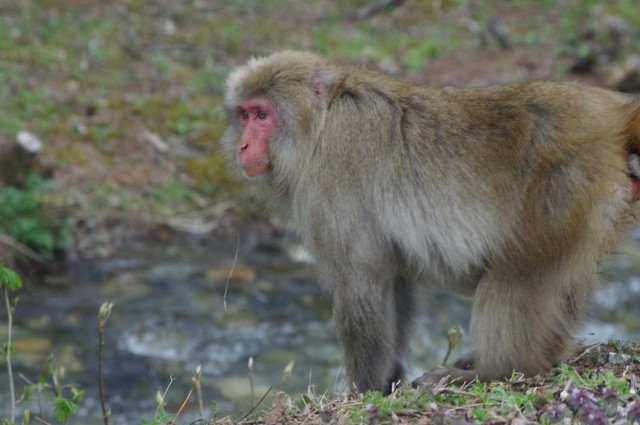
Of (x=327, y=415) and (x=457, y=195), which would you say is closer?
(x=327, y=415)

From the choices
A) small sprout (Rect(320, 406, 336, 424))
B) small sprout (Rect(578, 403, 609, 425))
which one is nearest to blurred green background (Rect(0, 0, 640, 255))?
small sprout (Rect(320, 406, 336, 424))

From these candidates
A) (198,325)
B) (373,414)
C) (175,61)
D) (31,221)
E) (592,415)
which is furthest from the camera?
(175,61)

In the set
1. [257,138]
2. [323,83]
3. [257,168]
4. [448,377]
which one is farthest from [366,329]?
[323,83]

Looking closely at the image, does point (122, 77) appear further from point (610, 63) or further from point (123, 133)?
point (610, 63)

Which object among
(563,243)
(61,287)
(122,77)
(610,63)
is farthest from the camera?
(610,63)

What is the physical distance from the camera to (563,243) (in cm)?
400

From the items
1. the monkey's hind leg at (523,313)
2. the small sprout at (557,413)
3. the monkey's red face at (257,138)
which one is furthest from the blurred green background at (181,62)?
the small sprout at (557,413)

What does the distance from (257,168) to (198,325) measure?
132 inches

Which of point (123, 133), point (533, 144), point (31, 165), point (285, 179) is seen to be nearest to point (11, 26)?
point (123, 133)

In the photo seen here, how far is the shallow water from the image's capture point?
692cm

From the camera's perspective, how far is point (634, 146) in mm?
4059

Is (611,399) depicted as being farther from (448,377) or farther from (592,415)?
(448,377)

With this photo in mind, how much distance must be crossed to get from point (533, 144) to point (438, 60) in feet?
28.8

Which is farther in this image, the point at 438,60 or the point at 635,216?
the point at 438,60
